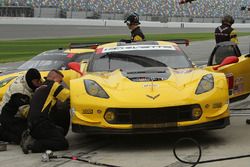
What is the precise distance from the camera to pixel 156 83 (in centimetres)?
663

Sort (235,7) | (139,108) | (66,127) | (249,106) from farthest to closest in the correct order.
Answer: (235,7) < (249,106) < (66,127) < (139,108)

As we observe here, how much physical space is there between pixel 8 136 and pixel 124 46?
2.30 m

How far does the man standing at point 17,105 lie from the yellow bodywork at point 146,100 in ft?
1.88

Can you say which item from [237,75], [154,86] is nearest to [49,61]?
[237,75]

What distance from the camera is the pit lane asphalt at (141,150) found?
19.1 feet

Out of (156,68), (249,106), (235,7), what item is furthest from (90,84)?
(235,7)

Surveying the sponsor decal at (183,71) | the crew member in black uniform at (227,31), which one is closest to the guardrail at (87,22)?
the crew member in black uniform at (227,31)

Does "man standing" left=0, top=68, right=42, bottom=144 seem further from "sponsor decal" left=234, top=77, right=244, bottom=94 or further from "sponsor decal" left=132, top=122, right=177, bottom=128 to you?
"sponsor decal" left=234, top=77, right=244, bottom=94

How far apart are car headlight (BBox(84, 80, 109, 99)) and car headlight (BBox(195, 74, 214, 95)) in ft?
3.62

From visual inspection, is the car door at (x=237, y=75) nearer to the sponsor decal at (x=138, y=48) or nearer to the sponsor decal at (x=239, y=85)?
the sponsor decal at (x=239, y=85)

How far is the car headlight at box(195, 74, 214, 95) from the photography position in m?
6.56

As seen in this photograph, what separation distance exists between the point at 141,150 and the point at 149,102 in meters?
0.59

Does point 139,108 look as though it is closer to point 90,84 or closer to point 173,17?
point 90,84

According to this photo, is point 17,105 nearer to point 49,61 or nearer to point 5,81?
point 5,81
